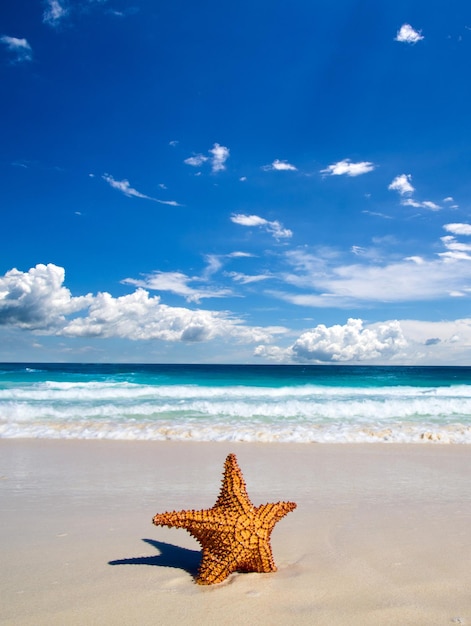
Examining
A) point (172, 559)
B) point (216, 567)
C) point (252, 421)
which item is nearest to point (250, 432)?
point (252, 421)

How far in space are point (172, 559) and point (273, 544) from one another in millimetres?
946

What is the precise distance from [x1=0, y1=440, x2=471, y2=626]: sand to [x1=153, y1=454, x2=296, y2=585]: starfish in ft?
0.37

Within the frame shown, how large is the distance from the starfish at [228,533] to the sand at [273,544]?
Answer: 11cm

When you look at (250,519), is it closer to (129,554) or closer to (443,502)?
(129,554)

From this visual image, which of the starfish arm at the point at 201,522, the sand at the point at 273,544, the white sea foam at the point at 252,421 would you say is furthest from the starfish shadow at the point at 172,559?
the white sea foam at the point at 252,421

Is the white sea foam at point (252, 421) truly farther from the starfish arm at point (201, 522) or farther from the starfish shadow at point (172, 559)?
the starfish arm at point (201, 522)

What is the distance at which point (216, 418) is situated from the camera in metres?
14.4

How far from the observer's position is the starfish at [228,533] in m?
3.14

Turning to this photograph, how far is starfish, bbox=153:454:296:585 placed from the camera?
314 centimetres

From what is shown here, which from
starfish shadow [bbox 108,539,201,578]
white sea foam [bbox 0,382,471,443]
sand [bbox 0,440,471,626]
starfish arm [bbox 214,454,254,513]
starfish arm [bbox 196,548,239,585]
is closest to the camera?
sand [bbox 0,440,471,626]

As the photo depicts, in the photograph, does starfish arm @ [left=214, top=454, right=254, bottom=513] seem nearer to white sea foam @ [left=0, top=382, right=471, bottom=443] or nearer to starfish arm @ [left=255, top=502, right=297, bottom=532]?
starfish arm @ [left=255, top=502, right=297, bottom=532]

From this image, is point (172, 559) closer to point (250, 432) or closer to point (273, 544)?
point (273, 544)

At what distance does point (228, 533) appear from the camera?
3.14 m

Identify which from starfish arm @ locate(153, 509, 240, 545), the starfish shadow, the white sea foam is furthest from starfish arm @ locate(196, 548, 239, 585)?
the white sea foam
